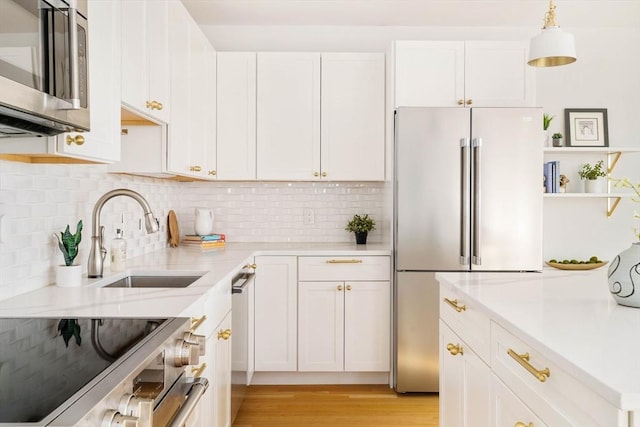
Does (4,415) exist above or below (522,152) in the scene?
below

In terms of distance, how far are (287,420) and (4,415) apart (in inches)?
85.6

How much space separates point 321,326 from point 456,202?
123 cm

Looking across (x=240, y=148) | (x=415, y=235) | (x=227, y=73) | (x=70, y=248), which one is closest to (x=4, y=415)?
(x=70, y=248)

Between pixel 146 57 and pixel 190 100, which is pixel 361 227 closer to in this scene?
pixel 190 100

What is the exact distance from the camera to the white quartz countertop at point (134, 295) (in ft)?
4.68

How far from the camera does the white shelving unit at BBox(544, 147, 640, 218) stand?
3.37 meters

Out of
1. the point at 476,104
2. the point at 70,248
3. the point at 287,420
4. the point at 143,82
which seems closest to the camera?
the point at 70,248

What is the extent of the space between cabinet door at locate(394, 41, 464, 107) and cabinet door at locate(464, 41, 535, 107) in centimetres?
7

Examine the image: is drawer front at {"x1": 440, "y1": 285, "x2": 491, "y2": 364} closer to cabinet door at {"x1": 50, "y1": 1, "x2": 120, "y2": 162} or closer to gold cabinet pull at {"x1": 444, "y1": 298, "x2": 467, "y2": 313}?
gold cabinet pull at {"x1": 444, "y1": 298, "x2": 467, "y2": 313}

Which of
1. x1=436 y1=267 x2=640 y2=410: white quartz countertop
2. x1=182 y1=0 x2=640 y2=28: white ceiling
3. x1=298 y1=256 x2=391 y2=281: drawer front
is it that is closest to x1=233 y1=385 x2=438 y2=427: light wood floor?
x1=298 y1=256 x2=391 y2=281: drawer front

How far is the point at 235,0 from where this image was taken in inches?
126

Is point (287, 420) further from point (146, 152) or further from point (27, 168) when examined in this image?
point (27, 168)

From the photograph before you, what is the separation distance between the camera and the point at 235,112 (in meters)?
3.38

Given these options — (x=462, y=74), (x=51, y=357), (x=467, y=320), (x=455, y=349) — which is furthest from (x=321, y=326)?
(x=51, y=357)
